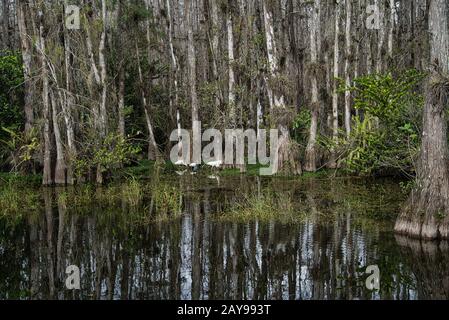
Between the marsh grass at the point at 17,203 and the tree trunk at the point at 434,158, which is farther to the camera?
the marsh grass at the point at 17,203

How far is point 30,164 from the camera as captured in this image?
2189 cm

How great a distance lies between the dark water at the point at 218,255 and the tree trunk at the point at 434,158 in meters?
0.47

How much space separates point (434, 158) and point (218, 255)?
181 inches

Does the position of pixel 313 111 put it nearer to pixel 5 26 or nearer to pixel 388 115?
pixel 388 115

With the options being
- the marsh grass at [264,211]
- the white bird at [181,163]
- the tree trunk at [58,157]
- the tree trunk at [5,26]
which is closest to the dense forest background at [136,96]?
the tree trunk at [58,157]

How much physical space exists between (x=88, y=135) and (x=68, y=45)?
3.48 metres

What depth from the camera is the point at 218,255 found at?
31.2ft

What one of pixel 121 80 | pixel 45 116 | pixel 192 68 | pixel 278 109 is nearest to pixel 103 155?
pixel 45 116

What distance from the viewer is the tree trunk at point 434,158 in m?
10.0

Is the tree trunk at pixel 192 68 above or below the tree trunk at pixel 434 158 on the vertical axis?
above

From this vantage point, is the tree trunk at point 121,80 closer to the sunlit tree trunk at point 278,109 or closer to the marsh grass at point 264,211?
the sunlit tree trunk at point 278,109

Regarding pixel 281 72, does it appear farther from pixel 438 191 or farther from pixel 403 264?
pixel 403 264

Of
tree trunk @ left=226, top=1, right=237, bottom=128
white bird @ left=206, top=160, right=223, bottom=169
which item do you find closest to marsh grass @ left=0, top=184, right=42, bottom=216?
white bird @ left=206, top=160, right=223, bottom=169

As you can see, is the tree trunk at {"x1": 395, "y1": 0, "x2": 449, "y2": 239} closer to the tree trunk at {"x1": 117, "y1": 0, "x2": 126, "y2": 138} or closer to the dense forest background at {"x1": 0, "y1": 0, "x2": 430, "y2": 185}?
the dense forest background at {"x1": 0, "y1": 0, "x2": 430, "y2": 185}
